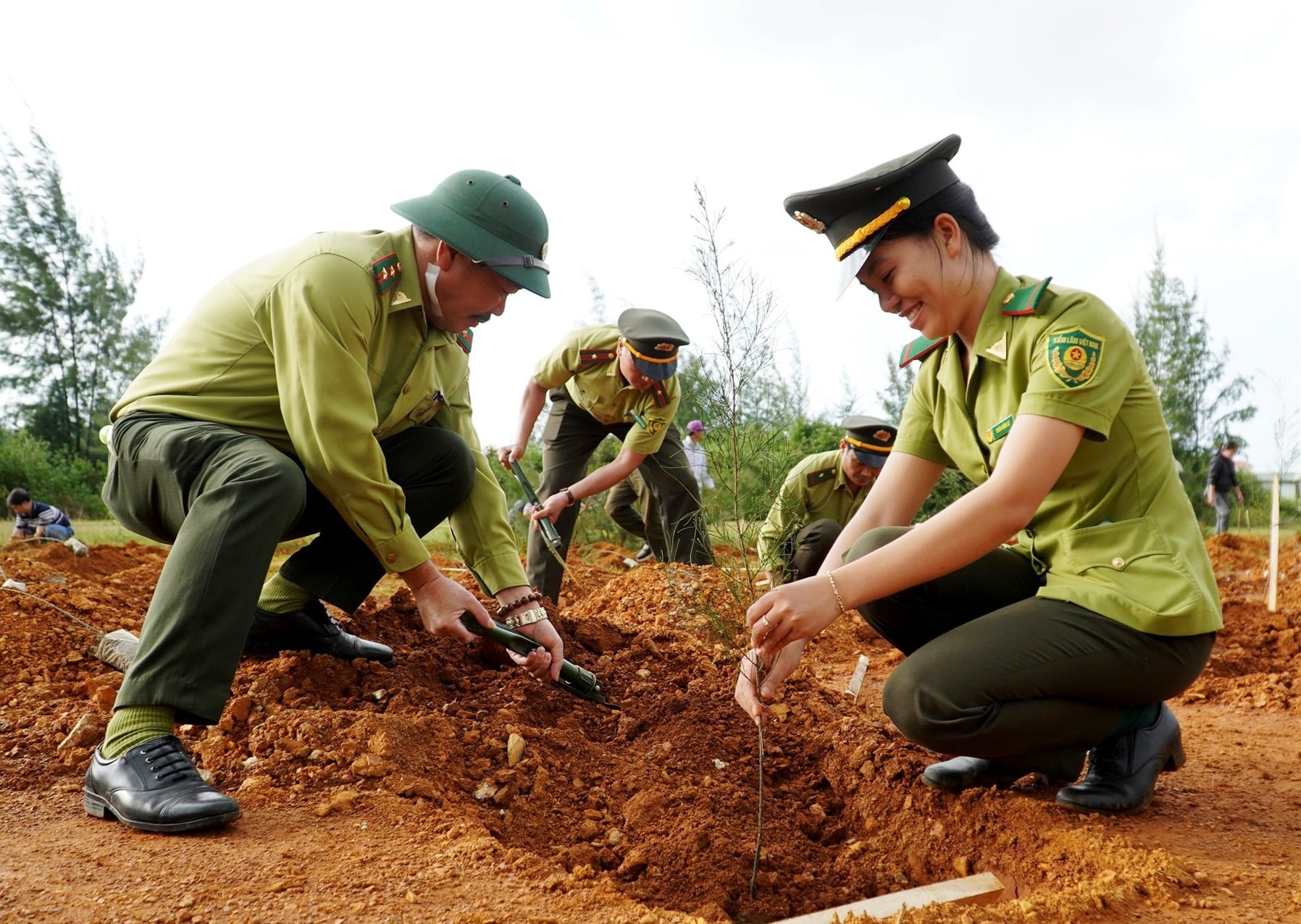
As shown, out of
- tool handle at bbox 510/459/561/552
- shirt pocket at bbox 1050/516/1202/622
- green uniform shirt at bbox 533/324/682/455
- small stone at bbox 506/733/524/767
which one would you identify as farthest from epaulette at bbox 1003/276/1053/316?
tool handle at bbox 510/459/561/552

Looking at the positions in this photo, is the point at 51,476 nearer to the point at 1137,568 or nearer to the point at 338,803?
the point at 338,803

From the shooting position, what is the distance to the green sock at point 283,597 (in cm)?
286

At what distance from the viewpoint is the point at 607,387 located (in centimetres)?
512

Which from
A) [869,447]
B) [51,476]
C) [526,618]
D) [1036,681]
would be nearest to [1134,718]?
[1036,681]

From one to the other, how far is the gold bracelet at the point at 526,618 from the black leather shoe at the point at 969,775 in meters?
1.13

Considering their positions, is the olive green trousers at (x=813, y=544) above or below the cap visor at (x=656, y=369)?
below

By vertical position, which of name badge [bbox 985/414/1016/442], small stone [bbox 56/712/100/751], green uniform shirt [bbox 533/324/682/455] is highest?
name badge [bbox 985/414/1016/442]

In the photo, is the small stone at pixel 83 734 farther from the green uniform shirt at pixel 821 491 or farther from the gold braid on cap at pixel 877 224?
the green uniform shirt at pixel 821 491

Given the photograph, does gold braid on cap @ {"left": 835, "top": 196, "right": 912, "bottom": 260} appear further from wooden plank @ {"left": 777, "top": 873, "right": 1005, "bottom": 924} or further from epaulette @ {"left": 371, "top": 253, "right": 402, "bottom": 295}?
wooden plank @ {"left": 777, "top": 873, "right": 1005, "bottom": 924}

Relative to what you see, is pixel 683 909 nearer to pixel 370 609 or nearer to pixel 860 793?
pixel 860 793

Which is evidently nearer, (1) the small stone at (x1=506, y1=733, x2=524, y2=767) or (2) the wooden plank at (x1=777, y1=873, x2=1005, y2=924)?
(2) the wooden plank at (x1=777, y1=873, x2=1005, y2=924)

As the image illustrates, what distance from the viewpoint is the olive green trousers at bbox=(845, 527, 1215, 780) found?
214 cm

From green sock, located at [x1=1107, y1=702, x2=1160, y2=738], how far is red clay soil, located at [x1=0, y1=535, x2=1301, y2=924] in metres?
0.20

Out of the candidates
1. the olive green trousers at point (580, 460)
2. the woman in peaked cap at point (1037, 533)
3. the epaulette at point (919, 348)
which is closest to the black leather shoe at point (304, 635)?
the woman in peaked cap at point (1037, 533)
